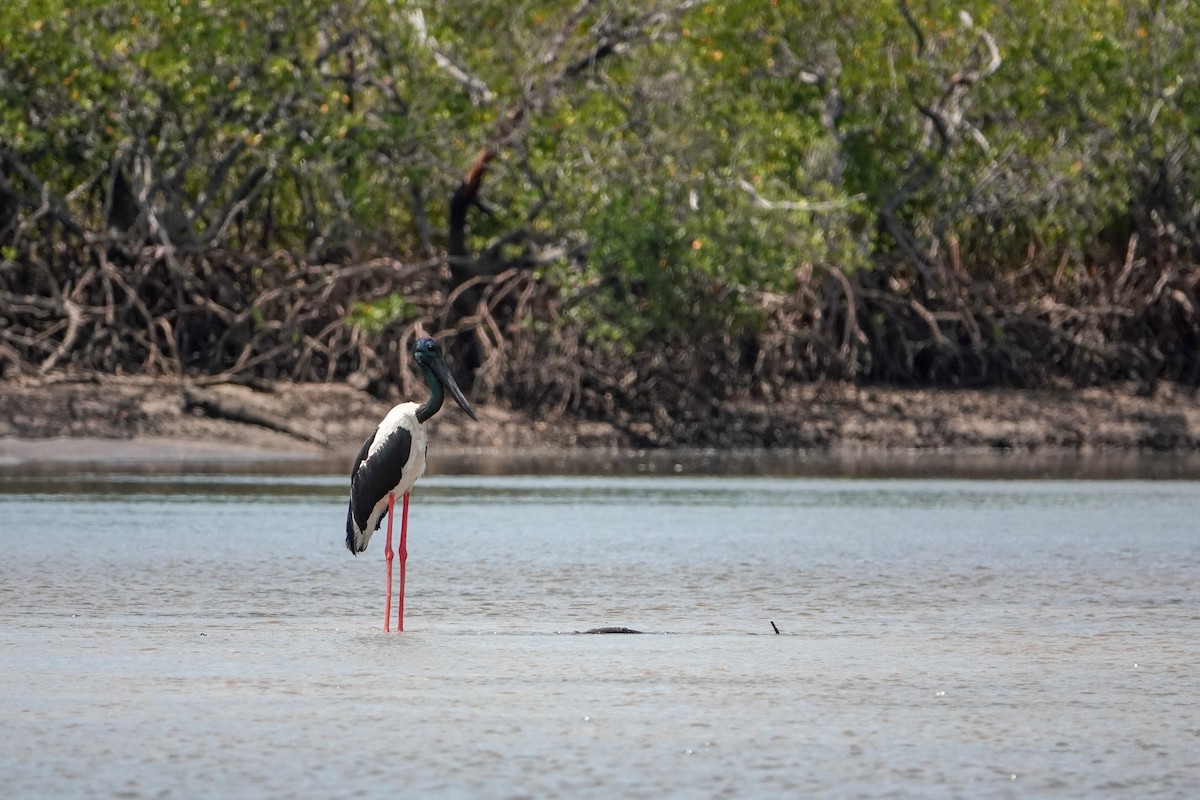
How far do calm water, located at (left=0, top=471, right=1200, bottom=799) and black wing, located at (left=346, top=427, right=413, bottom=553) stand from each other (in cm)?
40

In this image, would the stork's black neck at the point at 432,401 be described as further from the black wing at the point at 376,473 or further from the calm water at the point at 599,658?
the calm water at the point at 599,658

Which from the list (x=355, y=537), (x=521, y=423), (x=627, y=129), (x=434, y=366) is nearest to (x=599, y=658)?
(x=355, y=537)

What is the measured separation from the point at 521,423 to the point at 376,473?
13203mm

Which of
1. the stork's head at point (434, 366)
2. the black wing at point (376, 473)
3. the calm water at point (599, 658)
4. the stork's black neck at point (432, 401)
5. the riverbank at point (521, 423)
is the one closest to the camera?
the calm water at point (599, 658)

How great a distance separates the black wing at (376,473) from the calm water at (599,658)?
15.6 inches

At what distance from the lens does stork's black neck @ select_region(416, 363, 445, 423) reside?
836 centimetres

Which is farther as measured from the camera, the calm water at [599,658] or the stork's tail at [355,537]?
the stork's tail at [355,537]

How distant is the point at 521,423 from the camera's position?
70.3ft

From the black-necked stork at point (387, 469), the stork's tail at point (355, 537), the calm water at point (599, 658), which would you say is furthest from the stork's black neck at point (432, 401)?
the calm water at point (599, 658)

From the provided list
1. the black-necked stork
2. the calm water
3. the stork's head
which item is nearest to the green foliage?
the calm water

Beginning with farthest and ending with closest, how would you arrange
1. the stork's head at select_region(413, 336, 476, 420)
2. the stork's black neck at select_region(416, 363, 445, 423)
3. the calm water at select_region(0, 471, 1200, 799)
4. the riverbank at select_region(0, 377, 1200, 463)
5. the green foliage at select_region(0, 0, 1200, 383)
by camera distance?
the green foliage at select_region(0, 0, 1200, 383) < the riverbank at select_region(0, 377, 1200, 463) < the stork's head at select_region(413, 336, 476, 420) < the stork's black neck at select_region(416, 363, 445, 423) < the calm water at select_region(0, 471, 1200, 799)

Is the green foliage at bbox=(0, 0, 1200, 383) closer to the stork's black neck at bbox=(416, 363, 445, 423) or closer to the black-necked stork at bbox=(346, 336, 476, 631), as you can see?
the stork's black neck at bbox=(416, 363, 445, 423)

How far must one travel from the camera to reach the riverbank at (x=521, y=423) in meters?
19.6

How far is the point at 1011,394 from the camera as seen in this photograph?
23.3 meters
